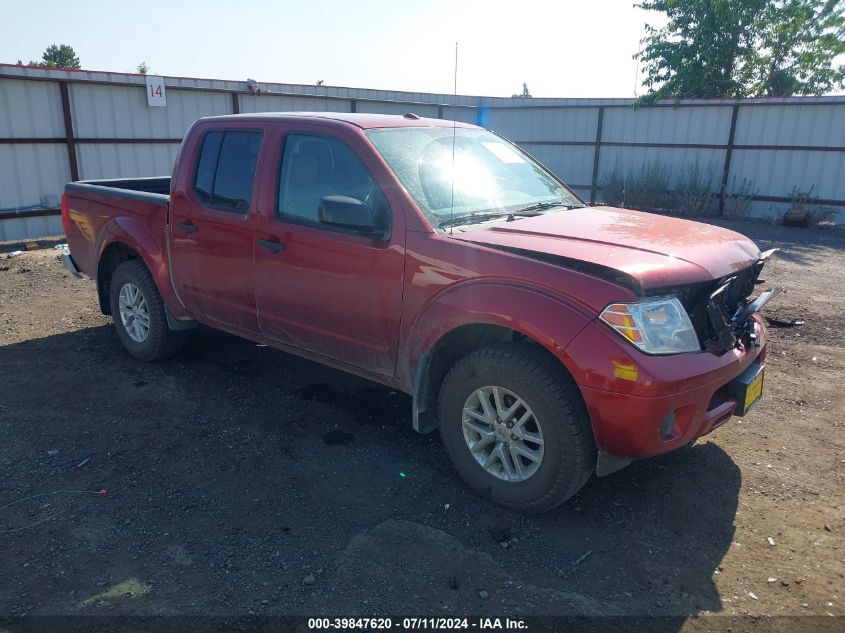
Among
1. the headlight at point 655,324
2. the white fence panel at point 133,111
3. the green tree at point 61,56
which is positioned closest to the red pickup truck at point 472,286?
the headlight at point 655,324

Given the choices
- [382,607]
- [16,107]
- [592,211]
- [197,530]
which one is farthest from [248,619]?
[16,107]

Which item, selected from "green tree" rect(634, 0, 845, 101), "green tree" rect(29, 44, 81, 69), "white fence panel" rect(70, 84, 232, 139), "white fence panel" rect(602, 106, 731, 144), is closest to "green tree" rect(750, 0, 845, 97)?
"green tree" rect(634, 0, 845, 101)

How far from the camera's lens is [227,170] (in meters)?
4.71

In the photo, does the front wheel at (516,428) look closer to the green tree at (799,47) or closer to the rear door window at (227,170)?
the rear door window at (227,170)

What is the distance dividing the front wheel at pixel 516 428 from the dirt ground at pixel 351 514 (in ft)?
0.65

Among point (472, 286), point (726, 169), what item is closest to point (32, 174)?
point (472, 286)

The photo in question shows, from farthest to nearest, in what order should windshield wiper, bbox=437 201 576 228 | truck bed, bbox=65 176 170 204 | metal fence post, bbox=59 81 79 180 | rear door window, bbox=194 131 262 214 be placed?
metal fence post, bbox=59 81 79 180, truck bed, bbox=65 176 170 204, rear door window, bbox=194 131 262 214, windshield wiper, bbox=437 201 576 228

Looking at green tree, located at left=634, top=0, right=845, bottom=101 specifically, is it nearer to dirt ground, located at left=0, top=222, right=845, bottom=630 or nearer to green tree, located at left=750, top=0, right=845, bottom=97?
green tree, located at left=750, top=0, right=845, bottom=97

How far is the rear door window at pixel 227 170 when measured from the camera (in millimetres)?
4547

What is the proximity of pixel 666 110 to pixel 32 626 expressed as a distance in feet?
53.7

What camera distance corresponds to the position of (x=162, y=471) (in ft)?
12.8

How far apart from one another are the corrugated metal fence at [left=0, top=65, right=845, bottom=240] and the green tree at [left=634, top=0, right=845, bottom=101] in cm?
454

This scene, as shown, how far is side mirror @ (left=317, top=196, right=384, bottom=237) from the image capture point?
3.64 metres

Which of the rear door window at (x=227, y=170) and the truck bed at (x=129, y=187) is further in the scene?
the truck bed at (x=129, y=187)
